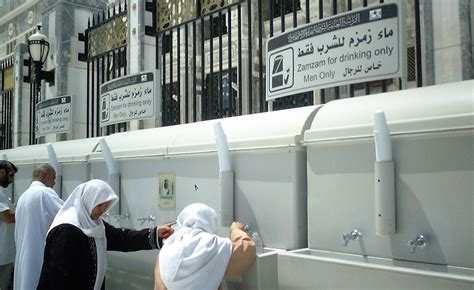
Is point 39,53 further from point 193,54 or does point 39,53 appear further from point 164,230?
point 164,230

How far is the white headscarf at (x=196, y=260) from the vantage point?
2350 mm

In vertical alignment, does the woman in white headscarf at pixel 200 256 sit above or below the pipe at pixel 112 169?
below

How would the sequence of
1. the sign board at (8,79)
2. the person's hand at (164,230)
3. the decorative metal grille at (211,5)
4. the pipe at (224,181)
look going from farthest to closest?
the sign board at (8,79) < the decorative metal grille at (211,5) < the person's hand at (164,230) < the pipe at (224,181)

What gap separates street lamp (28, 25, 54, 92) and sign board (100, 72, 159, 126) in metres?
1.61

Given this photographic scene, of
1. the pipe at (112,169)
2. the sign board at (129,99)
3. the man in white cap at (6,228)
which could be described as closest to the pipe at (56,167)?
the man in white cap at (6,228)

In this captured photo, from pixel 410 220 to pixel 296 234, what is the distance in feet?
2.02

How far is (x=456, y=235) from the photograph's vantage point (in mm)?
1900

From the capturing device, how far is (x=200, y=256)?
235 centimetres

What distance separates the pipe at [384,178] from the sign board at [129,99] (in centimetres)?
308

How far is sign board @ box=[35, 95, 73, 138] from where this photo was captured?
6344mm

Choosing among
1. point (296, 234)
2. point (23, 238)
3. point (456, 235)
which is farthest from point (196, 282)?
point (23, 238)

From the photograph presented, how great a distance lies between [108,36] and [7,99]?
157 inches

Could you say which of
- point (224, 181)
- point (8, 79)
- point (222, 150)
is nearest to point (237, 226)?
point (224, 181)

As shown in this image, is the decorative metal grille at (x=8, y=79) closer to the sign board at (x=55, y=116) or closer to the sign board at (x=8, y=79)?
the sign board at (x=8, y=79)
